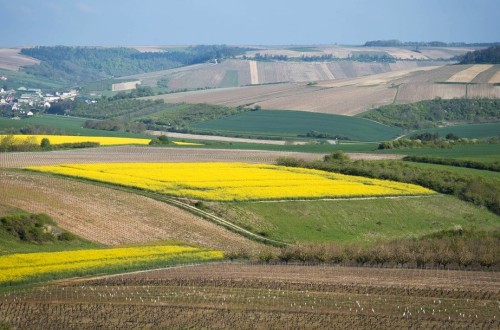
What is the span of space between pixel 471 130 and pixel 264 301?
70370mm

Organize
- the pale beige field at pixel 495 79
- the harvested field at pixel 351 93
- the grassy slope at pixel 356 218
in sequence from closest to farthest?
the grassy slope at pixel 356 218 → the harvested field at pixel 351 93 → the pale beige field at pixel 495 79

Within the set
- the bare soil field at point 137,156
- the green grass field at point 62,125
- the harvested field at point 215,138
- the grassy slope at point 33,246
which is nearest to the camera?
the grassy slope at point 33,246

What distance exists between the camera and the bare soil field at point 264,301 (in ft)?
93.7

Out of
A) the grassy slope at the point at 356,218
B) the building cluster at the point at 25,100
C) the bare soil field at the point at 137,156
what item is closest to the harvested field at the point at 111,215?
the grassy slope at the point at 356,218

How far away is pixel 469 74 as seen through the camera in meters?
126

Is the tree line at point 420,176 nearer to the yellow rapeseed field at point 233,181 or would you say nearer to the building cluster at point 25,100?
the yellow rapeseed field at point 233,181

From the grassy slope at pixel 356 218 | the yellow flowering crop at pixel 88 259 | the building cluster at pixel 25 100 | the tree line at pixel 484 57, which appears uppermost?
the tree line at pixel 484 57

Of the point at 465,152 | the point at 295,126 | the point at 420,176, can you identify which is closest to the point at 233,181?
the point at 420,176

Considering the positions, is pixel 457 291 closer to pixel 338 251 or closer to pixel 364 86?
pixel 338 251

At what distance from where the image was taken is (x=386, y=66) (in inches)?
7126

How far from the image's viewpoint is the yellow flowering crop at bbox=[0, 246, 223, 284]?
35.2 meters

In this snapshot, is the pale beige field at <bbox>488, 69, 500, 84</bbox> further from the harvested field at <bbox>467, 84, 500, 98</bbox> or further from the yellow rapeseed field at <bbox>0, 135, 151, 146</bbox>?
the yellow rapeseed field at <bbox>0, 135, 151, 146</bbox>

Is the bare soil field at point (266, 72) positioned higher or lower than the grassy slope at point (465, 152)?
higher

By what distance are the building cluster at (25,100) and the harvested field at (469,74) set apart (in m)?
53.1
